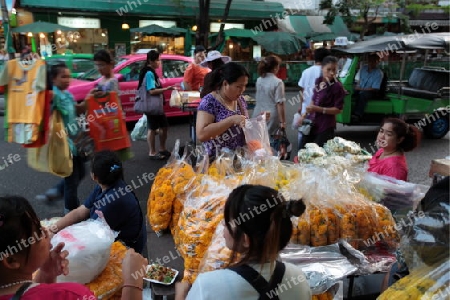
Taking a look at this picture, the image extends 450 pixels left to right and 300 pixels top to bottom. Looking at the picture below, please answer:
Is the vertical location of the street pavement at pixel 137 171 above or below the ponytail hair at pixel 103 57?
below

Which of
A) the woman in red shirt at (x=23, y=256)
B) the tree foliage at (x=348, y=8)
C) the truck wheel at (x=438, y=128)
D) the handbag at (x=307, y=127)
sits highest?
the tree foliage at (x=348, y=8)

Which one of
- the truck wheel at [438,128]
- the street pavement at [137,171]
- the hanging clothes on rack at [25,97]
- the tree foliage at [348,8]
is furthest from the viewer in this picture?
the tree foliage at [348,8]

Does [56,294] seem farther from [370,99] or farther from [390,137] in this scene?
[370,99]

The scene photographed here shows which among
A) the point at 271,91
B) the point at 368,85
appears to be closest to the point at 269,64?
the point at 271,91

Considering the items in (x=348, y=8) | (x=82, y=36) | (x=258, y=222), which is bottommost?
(x=258, y=222)

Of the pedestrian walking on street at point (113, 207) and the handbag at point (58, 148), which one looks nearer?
the pedestrian walking on street at point (113, 207)

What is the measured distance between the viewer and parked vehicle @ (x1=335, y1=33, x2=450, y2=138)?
7418mm

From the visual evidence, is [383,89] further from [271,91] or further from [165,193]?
[165,193]

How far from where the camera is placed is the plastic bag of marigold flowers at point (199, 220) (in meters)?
2.09

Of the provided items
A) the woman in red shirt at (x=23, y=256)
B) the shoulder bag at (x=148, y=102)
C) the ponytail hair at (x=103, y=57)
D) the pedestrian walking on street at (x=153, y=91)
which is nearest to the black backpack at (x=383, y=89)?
the pedestrian walking on street at (x=153, y=91)

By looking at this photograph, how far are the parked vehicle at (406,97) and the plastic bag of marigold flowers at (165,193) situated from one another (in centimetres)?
587

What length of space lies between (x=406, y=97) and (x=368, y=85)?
787 millimetres

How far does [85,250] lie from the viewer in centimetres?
192

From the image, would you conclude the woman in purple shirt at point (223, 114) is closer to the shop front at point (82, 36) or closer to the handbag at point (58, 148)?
the handbag at point (58, 148)
